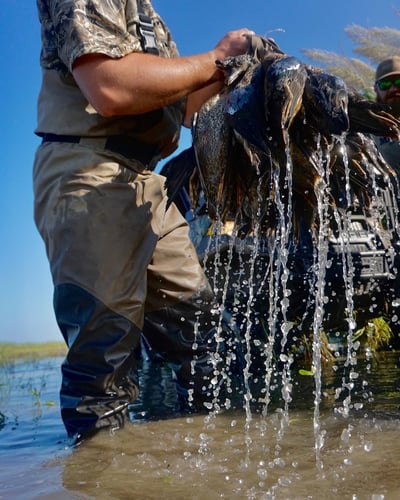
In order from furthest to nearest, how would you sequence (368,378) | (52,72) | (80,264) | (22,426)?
(368,378) < (22,426) < (52,72) < (80,264)

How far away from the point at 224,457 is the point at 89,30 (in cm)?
187

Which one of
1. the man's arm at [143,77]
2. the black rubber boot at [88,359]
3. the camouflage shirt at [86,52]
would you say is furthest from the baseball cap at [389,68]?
the black rubber boot at [88,359]

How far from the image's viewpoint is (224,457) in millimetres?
2318

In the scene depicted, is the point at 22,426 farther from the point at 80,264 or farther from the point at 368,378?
the point at 368,378

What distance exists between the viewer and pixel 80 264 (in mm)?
2785

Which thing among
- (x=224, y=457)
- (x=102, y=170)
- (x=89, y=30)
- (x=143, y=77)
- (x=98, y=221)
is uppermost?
(x=89, y=30)

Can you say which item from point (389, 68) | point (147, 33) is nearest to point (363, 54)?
point (389, 68)

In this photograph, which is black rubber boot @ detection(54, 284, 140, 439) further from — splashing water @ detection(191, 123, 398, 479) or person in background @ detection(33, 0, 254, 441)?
splashing water @ detection(191, 123, 398, 479)

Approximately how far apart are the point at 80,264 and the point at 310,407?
1531 millimetres

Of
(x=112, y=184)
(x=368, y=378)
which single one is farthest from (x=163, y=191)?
(x=368, y=378)

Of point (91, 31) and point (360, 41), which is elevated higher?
point (360, 41)

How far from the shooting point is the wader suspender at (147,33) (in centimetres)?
287

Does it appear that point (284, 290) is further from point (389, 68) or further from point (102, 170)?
point (389, 68)

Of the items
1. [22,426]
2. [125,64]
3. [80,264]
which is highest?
[125,64]
